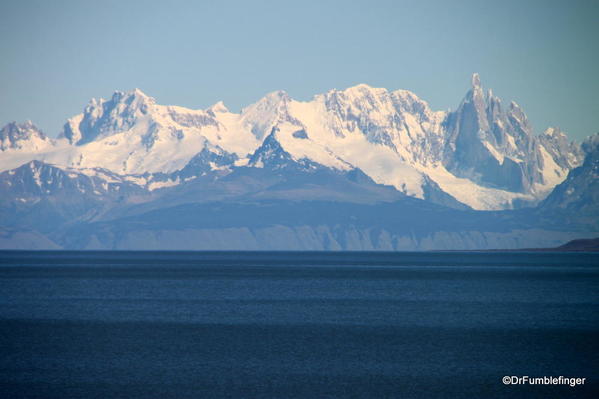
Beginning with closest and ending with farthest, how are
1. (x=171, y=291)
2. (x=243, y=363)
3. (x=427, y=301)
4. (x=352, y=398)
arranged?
(x=352, y=398) < (x=243, y=363) < (x=427, y=301) < (x=171, y=291)

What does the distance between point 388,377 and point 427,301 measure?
81495 millimetres

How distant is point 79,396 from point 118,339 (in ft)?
104

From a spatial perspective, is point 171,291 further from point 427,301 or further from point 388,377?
point 388,377

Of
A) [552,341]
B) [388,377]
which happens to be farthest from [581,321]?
[388,377]

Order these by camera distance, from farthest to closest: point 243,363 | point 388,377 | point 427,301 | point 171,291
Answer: point 171,291
point 427,301
point 243,363
point 388,377

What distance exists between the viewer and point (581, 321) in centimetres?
12369

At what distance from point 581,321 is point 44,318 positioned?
232 ft

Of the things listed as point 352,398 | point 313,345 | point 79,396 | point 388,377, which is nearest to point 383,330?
point 313,345

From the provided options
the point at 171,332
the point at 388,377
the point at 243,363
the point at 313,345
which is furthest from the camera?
the point at 171,332

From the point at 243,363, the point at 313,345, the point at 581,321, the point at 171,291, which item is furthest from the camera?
the point at 171,291

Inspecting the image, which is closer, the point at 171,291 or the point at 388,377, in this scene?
the point at 388,377

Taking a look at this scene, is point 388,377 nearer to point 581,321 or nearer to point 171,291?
point 581,321

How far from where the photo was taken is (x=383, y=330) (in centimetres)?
11562

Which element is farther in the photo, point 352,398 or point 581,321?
point 581,321
